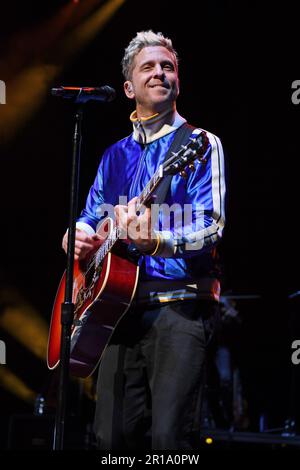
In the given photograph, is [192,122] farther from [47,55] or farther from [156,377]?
[156,377]

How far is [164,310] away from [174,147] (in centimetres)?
85

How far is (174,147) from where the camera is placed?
10.9 ft

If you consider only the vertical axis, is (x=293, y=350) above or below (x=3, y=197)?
below

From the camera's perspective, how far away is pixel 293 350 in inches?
319

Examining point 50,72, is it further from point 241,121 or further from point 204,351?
point 204,351

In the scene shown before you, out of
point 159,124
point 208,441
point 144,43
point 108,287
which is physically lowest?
point 208,441

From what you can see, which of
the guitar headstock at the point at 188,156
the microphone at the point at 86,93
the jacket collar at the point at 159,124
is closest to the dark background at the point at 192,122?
the jacket collar at the point at 159,124

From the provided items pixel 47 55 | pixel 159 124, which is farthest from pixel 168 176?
pixel 47 55

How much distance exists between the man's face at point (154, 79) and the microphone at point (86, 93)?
276mm

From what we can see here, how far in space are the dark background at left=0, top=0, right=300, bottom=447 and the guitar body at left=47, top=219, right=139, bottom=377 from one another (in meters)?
3.59

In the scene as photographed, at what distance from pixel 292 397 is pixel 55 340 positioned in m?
4.90

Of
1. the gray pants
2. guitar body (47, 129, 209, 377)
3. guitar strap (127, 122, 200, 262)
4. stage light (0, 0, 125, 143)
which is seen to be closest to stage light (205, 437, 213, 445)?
stage light (0, 0, 125, 143)

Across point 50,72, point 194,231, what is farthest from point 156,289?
point 50,72

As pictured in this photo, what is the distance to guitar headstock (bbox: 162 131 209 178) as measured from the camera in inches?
119
